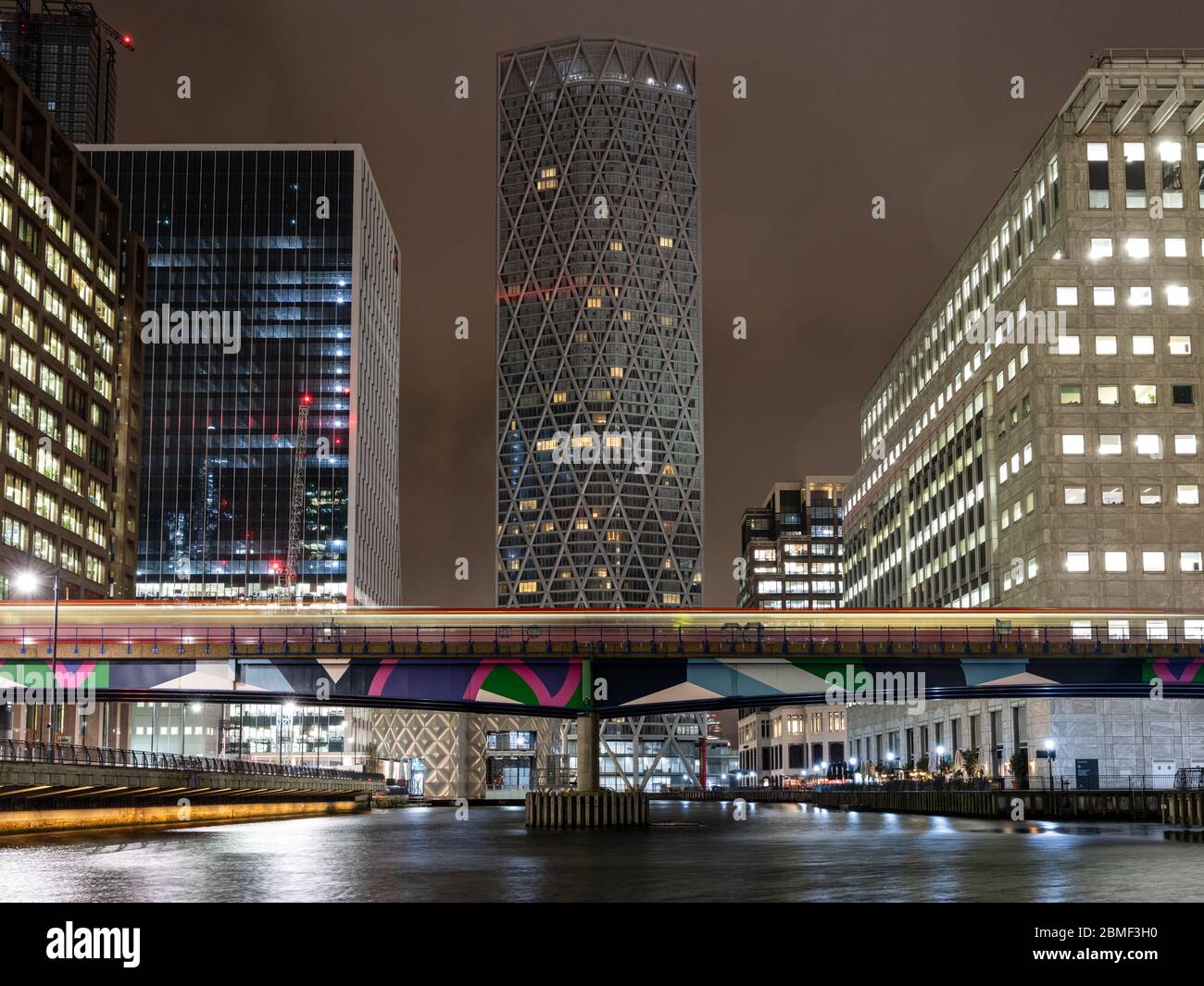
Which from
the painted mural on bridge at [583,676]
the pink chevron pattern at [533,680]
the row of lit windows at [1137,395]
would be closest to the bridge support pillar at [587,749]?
the painted mural on bridge at [583,676]

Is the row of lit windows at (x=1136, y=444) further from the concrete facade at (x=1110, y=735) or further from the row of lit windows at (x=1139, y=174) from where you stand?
the concrete facade at (x=1110, y=735)

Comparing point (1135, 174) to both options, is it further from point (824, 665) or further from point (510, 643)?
point (510, 643)

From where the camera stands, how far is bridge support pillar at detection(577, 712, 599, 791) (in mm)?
79812

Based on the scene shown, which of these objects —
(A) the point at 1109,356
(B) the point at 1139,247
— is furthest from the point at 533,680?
(B) the point at 1139,247

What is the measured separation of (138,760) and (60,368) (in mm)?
42401

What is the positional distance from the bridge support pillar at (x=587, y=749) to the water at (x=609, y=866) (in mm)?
8625

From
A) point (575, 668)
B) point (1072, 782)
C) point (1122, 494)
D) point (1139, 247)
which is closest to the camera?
point (575, 668)

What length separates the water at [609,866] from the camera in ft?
112

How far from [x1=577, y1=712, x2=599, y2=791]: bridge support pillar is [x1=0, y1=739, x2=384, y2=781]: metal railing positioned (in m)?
25.6

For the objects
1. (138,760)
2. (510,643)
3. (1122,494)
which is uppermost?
(1122,494)

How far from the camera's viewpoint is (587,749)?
264 feet

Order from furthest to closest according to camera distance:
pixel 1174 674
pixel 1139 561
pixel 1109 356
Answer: pixel 1109 356 < pixel 1139 561 < pixel 1174 674

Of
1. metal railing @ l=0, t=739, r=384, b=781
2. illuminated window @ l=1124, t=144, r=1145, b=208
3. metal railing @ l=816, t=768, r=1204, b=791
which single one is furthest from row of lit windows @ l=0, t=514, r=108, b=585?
illuminated window @ l=1124, t=144, r=1145, b=208
